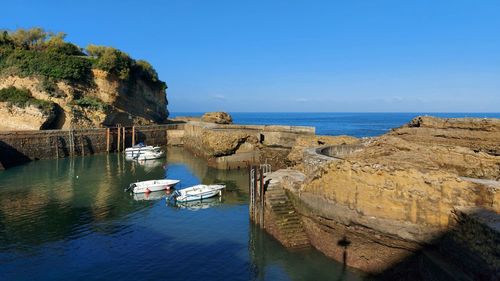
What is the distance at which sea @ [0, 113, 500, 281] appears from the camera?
13.9 m

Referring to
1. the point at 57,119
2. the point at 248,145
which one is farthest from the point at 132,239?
the point at 57,119

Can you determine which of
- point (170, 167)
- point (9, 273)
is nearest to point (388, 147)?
point (9, 273)

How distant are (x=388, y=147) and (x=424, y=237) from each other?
19.6ft

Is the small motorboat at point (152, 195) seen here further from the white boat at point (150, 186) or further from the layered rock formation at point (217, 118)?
the layered rock formation at point (217, 118)

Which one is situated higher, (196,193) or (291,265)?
(196,193)

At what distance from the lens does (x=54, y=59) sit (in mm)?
47250

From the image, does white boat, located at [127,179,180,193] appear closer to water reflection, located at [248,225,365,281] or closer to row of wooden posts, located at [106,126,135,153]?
water reflection, located at [248,225,365,281]

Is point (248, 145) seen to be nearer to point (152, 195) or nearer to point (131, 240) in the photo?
point (152, 195)

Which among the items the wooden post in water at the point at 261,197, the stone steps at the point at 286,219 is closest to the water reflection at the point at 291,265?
the stone steps at the point at 286,219

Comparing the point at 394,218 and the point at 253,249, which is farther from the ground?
the point at 394,218

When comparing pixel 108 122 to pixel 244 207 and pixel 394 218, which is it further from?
pixel 394 218

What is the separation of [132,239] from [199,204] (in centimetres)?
657

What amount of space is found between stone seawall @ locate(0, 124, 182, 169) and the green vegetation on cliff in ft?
24.1

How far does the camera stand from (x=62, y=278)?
1339cm
